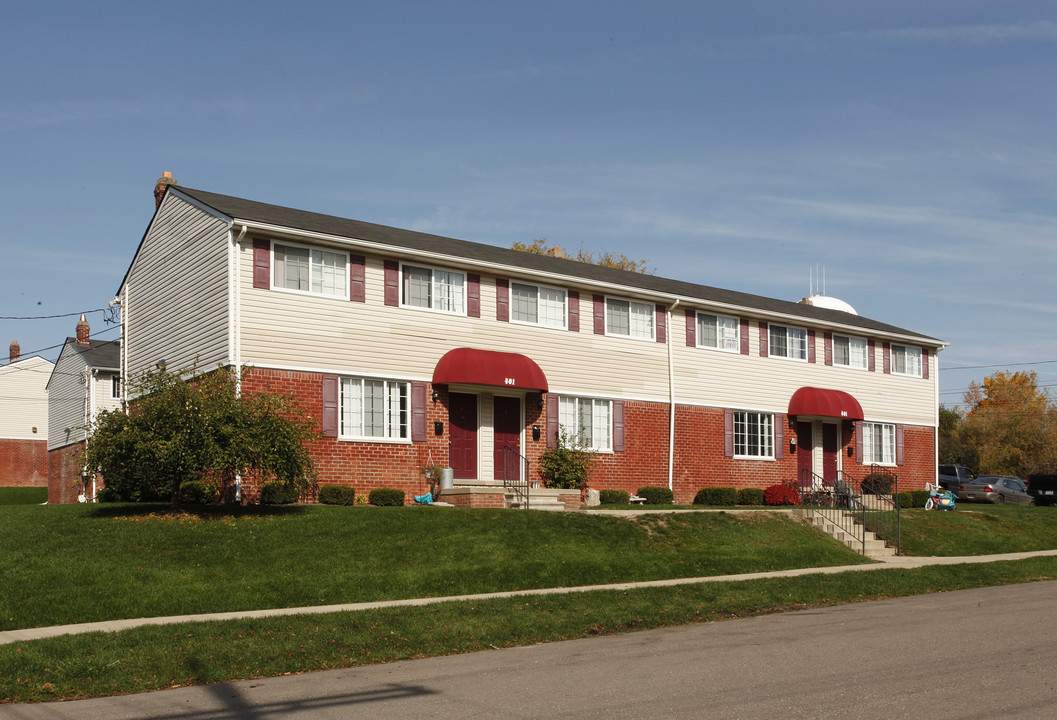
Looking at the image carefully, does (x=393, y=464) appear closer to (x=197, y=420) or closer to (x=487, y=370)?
(x=487, y=370)

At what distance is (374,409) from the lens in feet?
73.8

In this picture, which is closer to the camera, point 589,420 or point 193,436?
point 193,436

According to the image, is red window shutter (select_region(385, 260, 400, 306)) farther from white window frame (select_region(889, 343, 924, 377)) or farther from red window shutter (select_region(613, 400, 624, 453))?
white window frame (select_region(889, 343, 924, 377))

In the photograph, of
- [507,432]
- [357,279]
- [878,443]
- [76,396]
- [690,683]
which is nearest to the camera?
[690,683]

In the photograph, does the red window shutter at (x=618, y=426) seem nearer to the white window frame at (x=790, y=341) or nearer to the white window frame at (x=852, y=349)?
the white window frame at (x=790, y=341)

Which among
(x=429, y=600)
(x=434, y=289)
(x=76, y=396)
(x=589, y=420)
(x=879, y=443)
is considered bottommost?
(x=429, y=600)

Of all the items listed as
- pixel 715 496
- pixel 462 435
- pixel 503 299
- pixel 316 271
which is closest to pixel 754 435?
pixel 715 496

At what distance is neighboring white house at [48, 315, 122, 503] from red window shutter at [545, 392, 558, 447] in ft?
49.3

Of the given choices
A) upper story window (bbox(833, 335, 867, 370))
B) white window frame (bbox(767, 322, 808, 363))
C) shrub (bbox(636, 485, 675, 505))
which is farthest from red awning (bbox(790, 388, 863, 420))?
shrub (bbox(636, 485, 675, 505))

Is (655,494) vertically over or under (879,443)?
under

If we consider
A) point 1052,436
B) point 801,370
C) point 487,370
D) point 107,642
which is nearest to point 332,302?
point 487,370

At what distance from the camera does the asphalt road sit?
7.77 metres

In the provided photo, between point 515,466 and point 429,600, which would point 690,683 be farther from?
point 515,466

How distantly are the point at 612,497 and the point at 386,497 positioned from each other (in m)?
6.41
